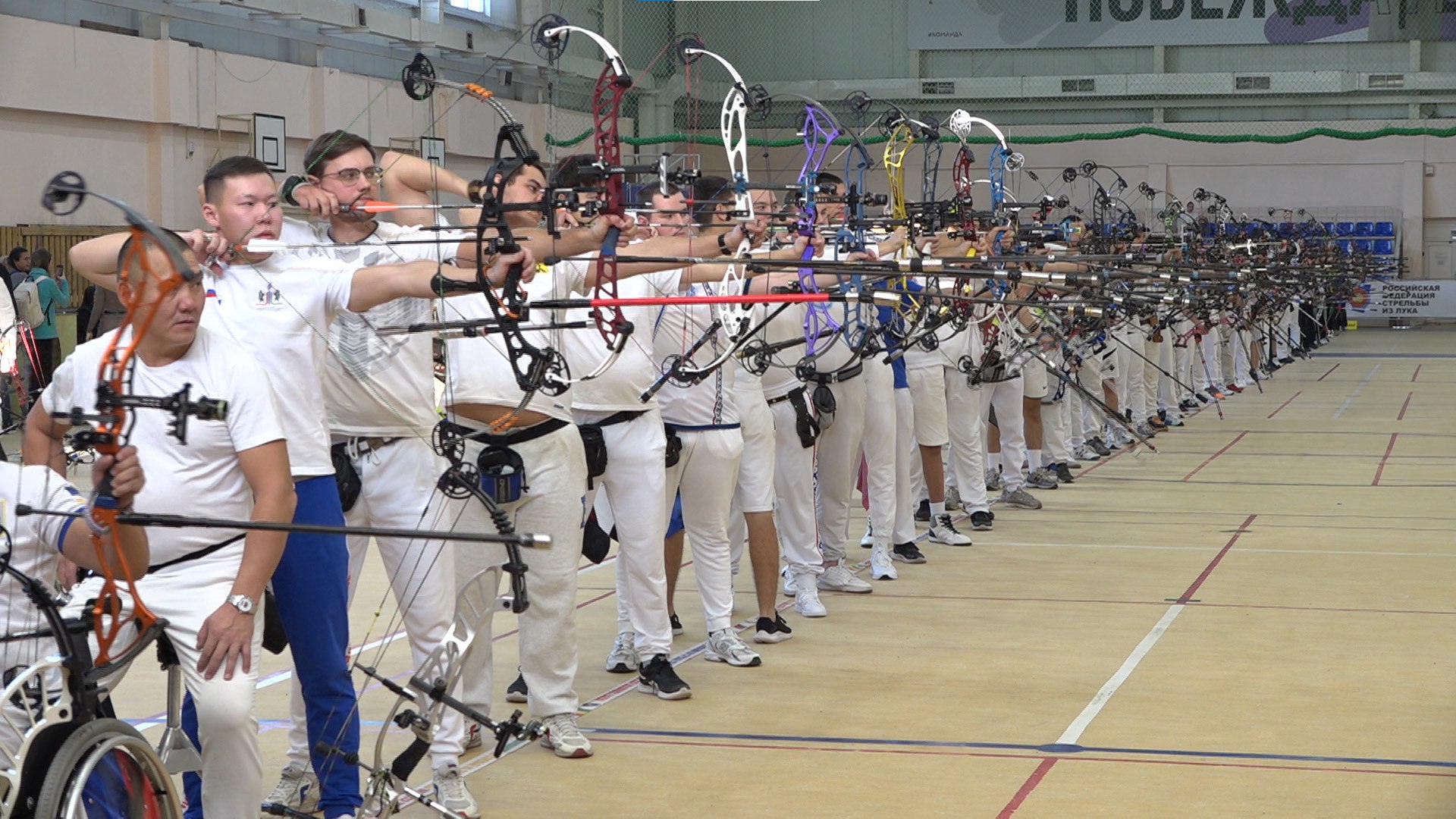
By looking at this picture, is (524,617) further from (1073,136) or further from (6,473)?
(1073,136)

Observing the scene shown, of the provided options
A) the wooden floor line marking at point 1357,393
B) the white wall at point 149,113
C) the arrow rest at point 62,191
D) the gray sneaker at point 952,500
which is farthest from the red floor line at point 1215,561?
the white wall at point 149,113

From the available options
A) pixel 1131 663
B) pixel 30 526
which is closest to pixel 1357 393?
pixel 1131 663

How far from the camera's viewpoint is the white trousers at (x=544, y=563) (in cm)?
432

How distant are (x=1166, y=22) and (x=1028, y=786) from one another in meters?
24.2

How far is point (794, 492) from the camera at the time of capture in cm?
641

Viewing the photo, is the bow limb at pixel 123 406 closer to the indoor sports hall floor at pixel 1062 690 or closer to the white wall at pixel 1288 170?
the indoor sports hall floor at pixel 1062 690

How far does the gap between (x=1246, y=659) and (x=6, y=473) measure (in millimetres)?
4014

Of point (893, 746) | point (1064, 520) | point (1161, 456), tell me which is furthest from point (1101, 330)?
point (893, 746)

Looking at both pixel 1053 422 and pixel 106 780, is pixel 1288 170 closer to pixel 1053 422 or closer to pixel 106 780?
pixel 1053 422

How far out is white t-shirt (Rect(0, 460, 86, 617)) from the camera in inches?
131

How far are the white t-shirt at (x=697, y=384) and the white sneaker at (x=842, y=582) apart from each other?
1.64m

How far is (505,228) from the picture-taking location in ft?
11.3

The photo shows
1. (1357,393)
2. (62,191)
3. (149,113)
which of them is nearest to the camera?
(62,191)

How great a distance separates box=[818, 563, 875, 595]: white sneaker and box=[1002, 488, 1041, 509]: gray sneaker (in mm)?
2757
